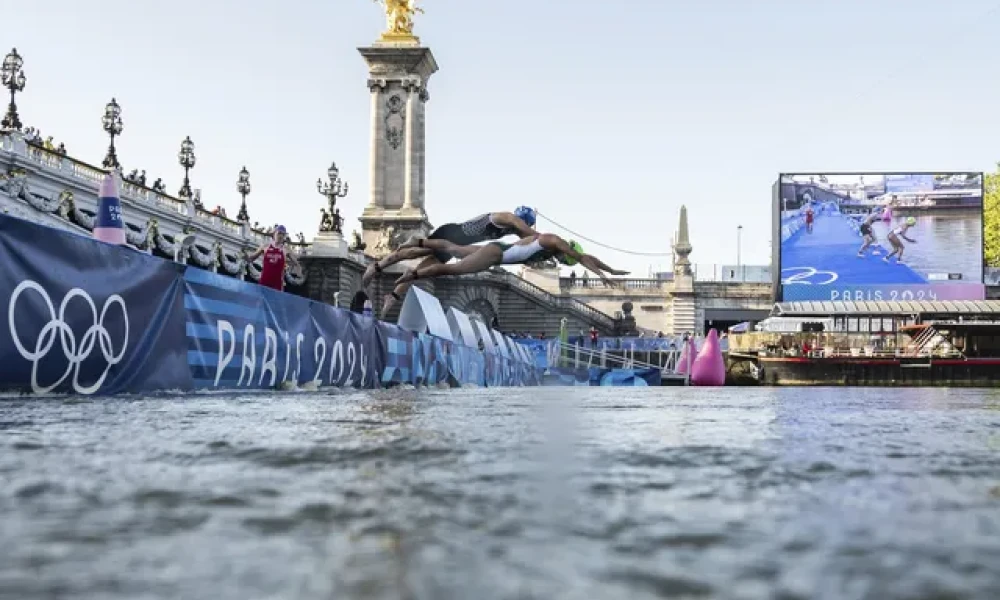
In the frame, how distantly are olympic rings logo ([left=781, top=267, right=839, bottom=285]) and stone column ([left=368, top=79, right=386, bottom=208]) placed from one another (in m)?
21.8

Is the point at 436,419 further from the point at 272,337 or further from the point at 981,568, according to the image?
the point at 272,337

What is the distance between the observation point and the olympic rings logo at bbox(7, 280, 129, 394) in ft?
21.1

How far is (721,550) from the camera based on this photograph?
1.19 metres

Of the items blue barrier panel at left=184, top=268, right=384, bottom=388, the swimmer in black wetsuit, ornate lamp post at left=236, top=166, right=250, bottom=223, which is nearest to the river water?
blue barrier panel at left=184, top=268, right=384, bottom=388

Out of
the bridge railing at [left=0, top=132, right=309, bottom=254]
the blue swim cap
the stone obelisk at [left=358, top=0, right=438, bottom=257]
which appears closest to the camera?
the blue swim cap

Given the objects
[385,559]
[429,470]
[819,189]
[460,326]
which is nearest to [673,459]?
[429,470]

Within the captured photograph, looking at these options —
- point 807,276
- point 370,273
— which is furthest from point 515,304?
point 370,273

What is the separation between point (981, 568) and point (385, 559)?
0.62 meters

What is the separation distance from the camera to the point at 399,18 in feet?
196

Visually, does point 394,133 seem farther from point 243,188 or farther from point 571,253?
point 571,253

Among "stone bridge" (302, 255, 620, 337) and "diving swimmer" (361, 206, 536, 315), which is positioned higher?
"stone bridge" (302, 255, 620, 337)

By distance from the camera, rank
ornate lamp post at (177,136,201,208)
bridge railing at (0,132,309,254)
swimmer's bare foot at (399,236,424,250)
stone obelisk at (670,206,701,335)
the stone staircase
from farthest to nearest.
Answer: stone obelisk at (670,206,701,335) < the stone staircase < ornate lamp post at (177,136,201,208) < bridge railing at (0,132,309,254) < swimmer's bare foot at (399,236,424,250)

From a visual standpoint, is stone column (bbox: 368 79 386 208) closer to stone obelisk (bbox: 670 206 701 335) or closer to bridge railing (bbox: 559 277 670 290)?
bridge railing (bbox: 559 277 670 290)

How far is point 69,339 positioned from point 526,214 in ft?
35.7
